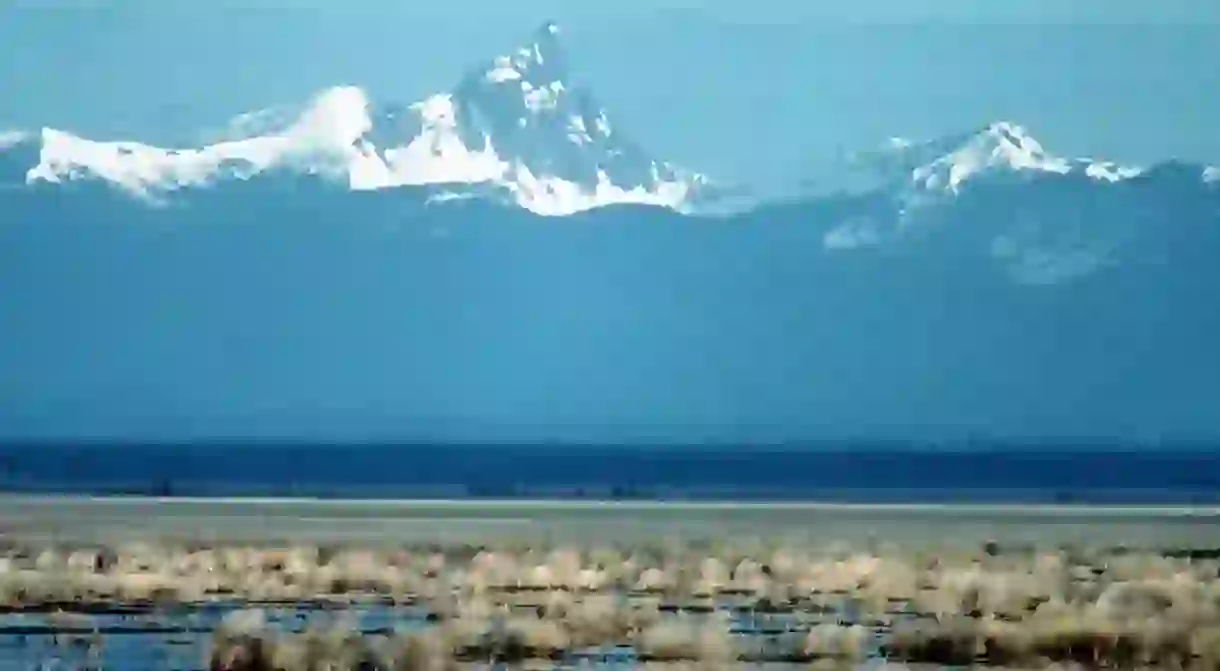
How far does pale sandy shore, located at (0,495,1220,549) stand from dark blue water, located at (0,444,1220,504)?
621cm

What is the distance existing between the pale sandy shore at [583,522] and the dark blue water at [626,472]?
20.4ft

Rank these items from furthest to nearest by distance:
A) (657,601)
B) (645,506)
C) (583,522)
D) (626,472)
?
1. (626,472)
2. (645,506)
3. (583,522)
4. (657,601)

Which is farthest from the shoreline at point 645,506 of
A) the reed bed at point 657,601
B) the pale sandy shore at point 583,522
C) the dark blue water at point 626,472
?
the reed bed at point 657,601

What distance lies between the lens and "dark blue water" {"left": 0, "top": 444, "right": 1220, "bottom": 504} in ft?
131

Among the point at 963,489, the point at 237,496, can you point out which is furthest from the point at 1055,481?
the point at 237,496

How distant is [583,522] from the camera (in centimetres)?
2748

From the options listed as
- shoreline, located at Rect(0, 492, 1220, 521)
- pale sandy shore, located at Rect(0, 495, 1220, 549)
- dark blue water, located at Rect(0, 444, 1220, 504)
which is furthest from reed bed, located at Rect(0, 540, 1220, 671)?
dark blue water, located at Rect(0, 444, 1220, 504)

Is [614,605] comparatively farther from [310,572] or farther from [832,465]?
[832,465]

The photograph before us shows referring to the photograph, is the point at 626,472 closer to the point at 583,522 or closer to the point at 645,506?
the point at 645,506

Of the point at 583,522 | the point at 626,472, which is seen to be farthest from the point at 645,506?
the point at 626,472

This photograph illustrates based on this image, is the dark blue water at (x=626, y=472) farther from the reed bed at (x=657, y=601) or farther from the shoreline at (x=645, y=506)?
the reed bed at (x=657, y=601)

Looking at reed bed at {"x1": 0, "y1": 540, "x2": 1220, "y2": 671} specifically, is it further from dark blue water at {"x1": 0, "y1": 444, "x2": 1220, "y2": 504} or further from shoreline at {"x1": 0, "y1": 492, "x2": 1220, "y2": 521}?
dark blue water at {"x1": 0, "y1": 444, "x2": 1220, "y2": 504}

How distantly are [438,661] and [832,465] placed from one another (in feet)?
128

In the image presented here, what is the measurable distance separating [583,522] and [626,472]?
870 inches
